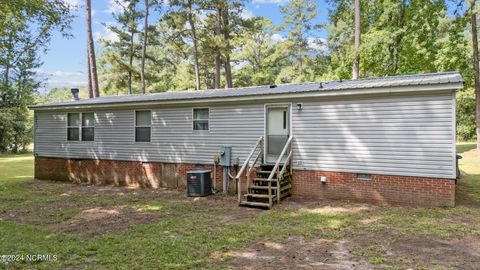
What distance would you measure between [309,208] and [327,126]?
2293mm

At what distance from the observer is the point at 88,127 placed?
13328 mm

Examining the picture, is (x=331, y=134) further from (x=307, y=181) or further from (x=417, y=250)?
(x=417, y=250)

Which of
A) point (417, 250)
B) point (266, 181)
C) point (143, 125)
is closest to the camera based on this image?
point (417, 250)

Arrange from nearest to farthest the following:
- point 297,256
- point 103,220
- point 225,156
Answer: point 297,256 → point 103,220 → point 225,156

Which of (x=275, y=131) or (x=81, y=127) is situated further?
(x=81, y=127)

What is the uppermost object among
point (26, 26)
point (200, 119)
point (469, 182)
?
point (26, 26)

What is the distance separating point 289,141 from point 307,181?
1216 mm

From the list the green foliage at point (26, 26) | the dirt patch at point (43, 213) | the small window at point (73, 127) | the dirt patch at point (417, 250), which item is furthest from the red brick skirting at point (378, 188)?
the small window at point (73, 127)

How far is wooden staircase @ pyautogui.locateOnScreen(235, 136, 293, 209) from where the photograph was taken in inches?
339

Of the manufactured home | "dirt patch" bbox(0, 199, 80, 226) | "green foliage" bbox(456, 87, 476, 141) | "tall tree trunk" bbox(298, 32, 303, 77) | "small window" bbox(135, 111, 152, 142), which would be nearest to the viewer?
"dirt patch" bbox(0, 199, 80, 226)

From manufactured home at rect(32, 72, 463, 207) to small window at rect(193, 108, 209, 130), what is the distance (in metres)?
0.03

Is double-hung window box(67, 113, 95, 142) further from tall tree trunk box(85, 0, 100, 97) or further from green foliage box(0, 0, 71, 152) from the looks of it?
tall tree trunk box(85, 0, 100, 97)

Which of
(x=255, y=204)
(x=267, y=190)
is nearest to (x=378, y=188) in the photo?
(x=267, y=190)

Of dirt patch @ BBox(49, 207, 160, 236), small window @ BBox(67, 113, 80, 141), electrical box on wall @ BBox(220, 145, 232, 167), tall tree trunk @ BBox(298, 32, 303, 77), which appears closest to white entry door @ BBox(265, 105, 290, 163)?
electrical box on wall @ BBox(220, 145, 232, 167)
